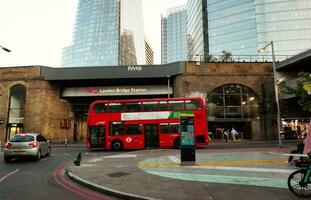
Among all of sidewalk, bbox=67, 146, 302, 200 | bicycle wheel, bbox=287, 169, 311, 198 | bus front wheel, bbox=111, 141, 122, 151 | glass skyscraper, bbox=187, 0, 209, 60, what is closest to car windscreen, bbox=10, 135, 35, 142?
sidewalk, bbox=67, 146, 302, 200

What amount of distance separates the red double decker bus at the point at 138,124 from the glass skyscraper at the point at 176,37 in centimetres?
16101

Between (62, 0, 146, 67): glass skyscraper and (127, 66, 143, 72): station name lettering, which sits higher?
(62, 0, 146, 67): glass skyscraper

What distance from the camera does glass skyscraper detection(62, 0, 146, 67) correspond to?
12875 cm

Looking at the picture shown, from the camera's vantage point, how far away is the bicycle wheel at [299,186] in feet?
21.6

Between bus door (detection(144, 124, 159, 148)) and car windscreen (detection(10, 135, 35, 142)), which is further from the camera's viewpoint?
bus door (detection(144, 124, 159, 148))

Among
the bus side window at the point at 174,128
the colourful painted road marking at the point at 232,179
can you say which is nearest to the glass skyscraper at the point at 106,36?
the bus side window at the point at 174,128

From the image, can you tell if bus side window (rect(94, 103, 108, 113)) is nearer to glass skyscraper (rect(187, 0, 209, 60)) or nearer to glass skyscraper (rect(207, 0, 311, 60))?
glass skyscraper (rect(207, 0, 311, 60))

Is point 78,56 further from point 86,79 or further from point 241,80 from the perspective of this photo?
point 241,80

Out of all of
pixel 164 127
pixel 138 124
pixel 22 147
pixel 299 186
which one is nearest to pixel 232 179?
pixel 299 186

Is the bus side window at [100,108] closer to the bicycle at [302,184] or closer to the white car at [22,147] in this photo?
the white car at [22,147]

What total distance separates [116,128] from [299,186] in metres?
16.4

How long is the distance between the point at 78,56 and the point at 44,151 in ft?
425

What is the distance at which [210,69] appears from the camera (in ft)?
111

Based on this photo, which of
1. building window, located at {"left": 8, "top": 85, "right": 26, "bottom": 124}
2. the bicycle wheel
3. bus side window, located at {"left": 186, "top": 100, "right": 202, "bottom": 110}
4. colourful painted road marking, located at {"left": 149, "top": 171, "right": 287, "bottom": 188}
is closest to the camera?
the bicycle wheel
